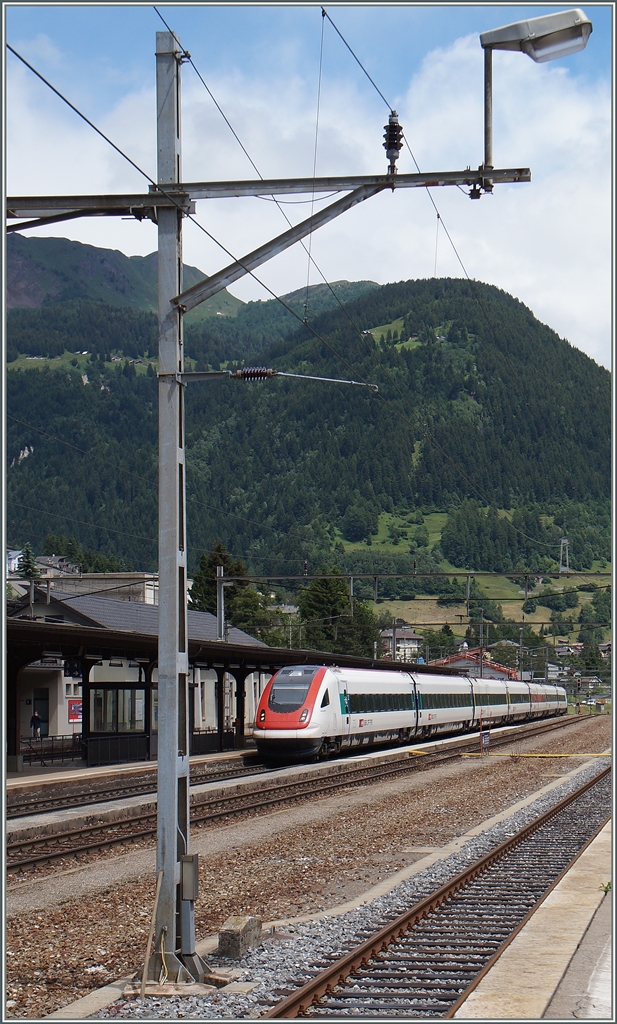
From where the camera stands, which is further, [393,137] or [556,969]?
[393,137]

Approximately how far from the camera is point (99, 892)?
1231 cm

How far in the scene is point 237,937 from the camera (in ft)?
28.7

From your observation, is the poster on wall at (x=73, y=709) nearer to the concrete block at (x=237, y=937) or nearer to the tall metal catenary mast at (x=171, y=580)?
the concrete block at (x=237, y=937)

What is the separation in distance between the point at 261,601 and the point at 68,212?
338 feet

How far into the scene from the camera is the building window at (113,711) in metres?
37.6

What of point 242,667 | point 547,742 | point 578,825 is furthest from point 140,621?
point 578,825

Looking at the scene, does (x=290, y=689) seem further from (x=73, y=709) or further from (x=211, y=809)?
(x=73, y=709)

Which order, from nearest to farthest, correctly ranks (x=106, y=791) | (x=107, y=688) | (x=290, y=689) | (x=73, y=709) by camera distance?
(x=106, y=791), (x=290, y=689), (x=107, y=688), (x=73, y=709)

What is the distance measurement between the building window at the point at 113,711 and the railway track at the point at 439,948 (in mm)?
24333

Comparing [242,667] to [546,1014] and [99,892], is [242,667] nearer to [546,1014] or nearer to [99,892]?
[99,892]

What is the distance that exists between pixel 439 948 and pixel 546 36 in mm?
7193

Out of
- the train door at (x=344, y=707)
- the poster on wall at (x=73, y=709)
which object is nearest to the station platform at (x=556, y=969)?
the train door at (x=344, y=707)

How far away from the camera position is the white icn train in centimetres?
3052

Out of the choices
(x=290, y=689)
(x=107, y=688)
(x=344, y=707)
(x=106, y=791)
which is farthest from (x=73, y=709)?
(x=106, y=791)
